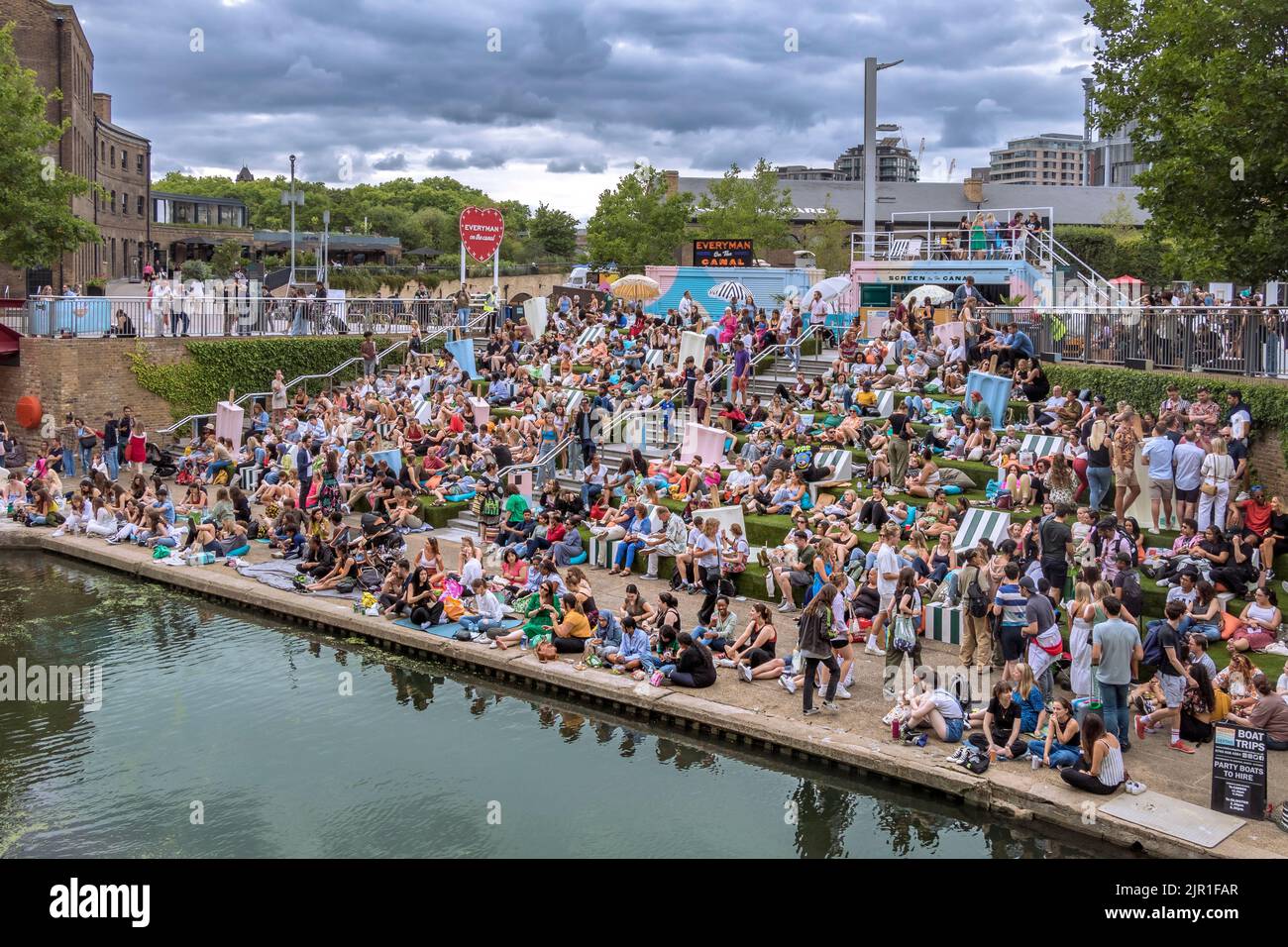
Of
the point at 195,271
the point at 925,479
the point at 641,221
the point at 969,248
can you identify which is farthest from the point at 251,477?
the point at 641,221

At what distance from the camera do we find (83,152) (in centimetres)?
5444

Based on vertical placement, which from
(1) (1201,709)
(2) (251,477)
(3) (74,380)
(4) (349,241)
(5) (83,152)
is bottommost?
(1) (1201,709)

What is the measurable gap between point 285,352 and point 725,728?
2538cm

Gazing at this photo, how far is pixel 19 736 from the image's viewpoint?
576 inches

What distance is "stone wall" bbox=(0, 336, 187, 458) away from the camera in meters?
32.0

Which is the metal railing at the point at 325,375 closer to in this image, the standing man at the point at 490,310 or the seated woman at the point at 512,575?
the standing man at the point at 490,310

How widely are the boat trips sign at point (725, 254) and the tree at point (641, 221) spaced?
81.0 ft

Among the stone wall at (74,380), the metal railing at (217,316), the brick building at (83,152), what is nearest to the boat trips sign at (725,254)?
the metal railing at (217,316)

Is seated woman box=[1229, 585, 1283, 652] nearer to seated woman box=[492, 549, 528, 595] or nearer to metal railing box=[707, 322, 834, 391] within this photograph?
seated woman box=[492, 549, 528, 595]

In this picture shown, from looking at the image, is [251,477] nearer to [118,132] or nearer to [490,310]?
[490,310]

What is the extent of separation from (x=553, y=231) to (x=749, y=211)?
25908 millimetres

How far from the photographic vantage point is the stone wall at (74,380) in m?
32.0

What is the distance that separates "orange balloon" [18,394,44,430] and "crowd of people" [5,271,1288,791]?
1.22 metres
